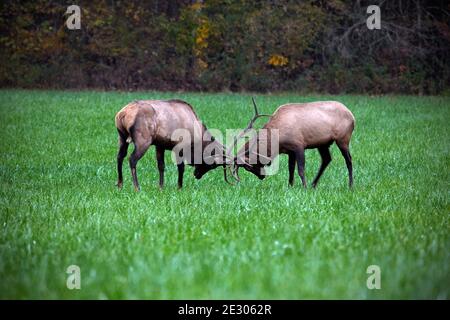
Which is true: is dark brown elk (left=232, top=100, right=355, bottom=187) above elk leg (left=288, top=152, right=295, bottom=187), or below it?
above

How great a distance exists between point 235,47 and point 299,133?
2663 cm

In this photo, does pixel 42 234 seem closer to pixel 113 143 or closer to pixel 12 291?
pixel 12 291

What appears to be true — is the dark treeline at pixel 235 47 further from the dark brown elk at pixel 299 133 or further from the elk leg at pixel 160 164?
the elk leg at pixel 160 164

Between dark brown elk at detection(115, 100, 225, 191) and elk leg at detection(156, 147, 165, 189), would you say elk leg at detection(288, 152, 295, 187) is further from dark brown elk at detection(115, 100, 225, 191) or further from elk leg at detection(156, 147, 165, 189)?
elk leg at detection(156, 147, 165, 189)

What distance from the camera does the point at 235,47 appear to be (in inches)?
1484

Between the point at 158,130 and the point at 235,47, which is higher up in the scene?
the point at 235,47

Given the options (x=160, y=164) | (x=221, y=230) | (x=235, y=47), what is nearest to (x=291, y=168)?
(x=160, y=164)

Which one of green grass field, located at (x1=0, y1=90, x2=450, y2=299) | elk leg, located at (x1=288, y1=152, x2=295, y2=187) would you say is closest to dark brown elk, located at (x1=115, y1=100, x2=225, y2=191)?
green grass field, located at (x1=0, y1=90, x2=450, y2=299)

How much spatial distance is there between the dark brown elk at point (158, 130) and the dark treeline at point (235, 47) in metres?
25.3

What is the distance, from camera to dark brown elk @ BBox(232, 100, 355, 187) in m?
11.6

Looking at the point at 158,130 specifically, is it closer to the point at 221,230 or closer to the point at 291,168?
the point at 291,168

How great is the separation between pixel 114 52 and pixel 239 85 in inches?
277

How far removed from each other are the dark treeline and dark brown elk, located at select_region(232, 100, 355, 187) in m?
25.0

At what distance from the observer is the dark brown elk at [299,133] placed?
11641 mm
